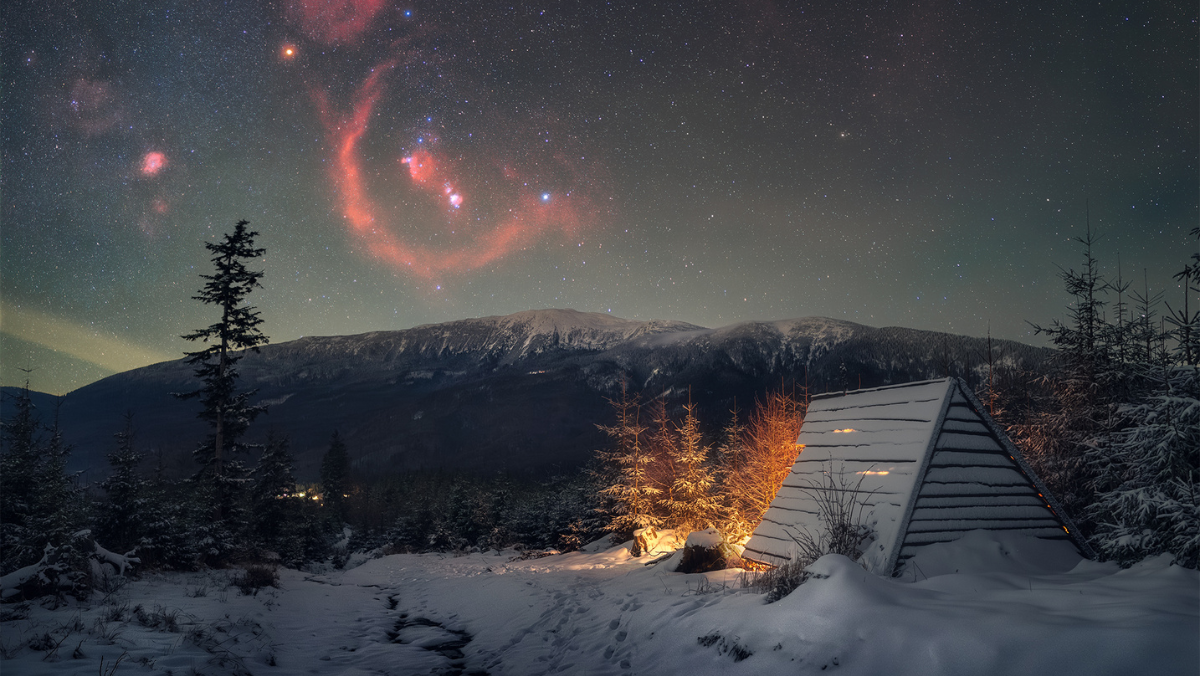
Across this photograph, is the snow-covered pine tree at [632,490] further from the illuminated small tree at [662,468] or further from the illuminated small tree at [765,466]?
the illuminated small tree at [765,466]

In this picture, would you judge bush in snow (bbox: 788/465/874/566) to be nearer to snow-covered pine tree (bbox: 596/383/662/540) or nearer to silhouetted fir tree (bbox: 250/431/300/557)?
snow-covered pine tree (bbox: 596/383/662/540)

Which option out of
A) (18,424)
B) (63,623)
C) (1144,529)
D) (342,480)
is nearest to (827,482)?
(1144,529)

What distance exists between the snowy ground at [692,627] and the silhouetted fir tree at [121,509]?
4.63 m

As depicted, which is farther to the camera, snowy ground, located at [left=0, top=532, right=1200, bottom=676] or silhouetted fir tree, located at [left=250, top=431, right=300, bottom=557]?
silhouetted fir tree, located at [left=250, top=431, right=300, bottom=557]

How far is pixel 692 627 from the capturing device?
660 cm

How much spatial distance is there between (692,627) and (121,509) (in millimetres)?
18061

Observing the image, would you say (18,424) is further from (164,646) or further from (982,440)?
(982,440)

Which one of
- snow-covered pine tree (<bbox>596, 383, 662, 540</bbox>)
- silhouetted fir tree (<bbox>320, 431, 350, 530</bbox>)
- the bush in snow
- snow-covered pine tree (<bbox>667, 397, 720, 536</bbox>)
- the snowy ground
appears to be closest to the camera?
the snowy ground

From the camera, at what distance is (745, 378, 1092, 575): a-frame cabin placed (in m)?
8.08

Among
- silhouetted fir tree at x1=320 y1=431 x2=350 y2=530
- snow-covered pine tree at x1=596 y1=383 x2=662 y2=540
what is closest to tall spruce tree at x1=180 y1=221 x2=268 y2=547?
snow-covered pine tree at x1=596 y1=383 x2=662 y2=540

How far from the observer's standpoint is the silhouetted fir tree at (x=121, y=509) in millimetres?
15008

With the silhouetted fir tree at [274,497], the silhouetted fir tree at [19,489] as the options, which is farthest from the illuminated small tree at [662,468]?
the silhouetted fir tree at [274,497]

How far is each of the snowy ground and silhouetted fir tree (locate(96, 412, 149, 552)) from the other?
4.63m

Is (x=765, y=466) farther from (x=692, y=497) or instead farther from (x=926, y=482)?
(x=926, y=482)
